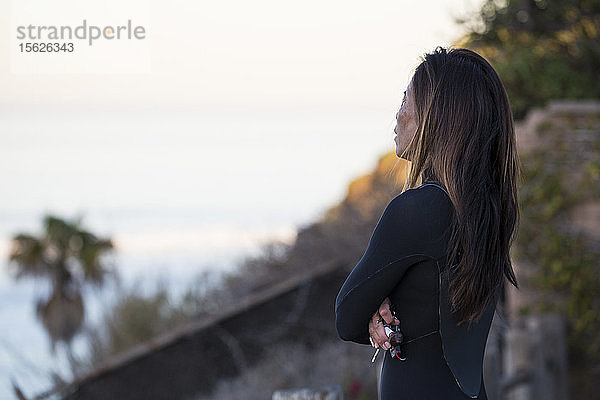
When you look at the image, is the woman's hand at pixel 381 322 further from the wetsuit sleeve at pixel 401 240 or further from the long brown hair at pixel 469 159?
the long brown hair at pixel 469 159

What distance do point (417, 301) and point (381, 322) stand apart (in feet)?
0.41

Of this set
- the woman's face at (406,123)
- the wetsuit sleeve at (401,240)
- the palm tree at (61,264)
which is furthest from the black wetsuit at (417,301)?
the palm tree at (61,264)

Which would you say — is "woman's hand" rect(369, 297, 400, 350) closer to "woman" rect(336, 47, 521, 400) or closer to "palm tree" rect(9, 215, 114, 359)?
"woman" rect(336, 47, 521, 400)

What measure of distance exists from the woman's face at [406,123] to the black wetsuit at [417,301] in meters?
0.19

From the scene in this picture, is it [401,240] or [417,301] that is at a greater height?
[401,240]

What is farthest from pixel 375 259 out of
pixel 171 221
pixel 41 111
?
pixel 41 111

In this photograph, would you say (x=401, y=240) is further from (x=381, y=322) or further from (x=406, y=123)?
(x=406, y=123)

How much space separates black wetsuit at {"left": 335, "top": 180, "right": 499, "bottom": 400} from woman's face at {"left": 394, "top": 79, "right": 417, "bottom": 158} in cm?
19

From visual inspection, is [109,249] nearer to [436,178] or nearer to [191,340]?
[191,340]

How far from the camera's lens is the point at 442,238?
227 centimetres

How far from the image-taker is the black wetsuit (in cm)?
227

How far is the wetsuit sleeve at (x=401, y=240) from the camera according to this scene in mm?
2264

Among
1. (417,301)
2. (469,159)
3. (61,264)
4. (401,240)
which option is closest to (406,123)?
(469,159)

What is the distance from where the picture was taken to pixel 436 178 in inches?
91.6
